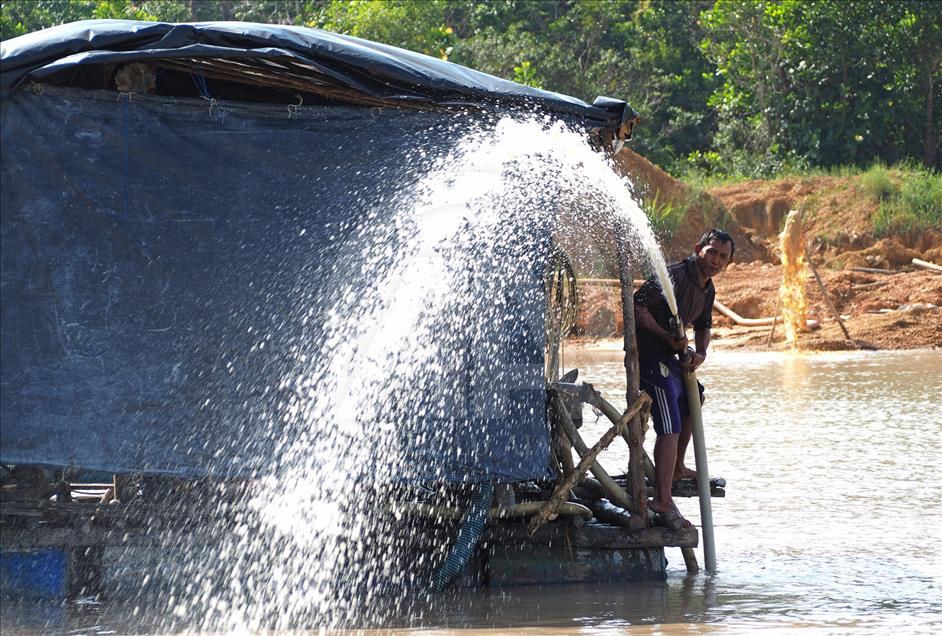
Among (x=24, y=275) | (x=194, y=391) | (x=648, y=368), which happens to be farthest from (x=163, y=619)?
(x=648, y=368)

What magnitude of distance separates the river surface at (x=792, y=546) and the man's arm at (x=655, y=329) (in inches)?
47.5

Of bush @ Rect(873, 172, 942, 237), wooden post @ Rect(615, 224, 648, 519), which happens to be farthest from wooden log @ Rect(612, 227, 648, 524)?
bush @ Rect(873, 172, 942, 237)

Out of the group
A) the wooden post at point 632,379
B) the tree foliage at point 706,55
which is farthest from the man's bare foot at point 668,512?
the tree foliage at point 706,55

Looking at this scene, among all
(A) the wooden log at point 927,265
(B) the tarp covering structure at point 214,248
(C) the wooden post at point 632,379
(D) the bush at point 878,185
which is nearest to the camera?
(B) the tarp covering structure at point 214,248

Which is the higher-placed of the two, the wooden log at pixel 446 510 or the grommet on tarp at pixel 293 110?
the grommet on tarp at pixel 293 110

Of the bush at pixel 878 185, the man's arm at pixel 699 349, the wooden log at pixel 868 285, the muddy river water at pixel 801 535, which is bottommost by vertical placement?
the muddy river water at pixel 801 535

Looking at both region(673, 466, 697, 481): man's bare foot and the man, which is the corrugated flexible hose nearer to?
the man

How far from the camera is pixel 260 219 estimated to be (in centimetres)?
574

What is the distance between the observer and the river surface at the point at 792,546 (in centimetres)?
566

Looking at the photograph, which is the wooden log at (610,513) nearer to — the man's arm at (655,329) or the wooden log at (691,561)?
the wooden log at (691,561)

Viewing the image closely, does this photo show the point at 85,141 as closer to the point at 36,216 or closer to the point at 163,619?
the point at 36,216

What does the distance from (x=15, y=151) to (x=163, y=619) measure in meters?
2.14

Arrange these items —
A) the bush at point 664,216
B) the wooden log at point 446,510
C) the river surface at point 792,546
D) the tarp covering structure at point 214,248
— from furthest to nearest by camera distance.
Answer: the bush at point 664,216 < the wooden log at point 446,510 < the river surface at point 792,546 < the tarp covering structure at point 214,248

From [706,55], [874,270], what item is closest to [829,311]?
[874,270]
